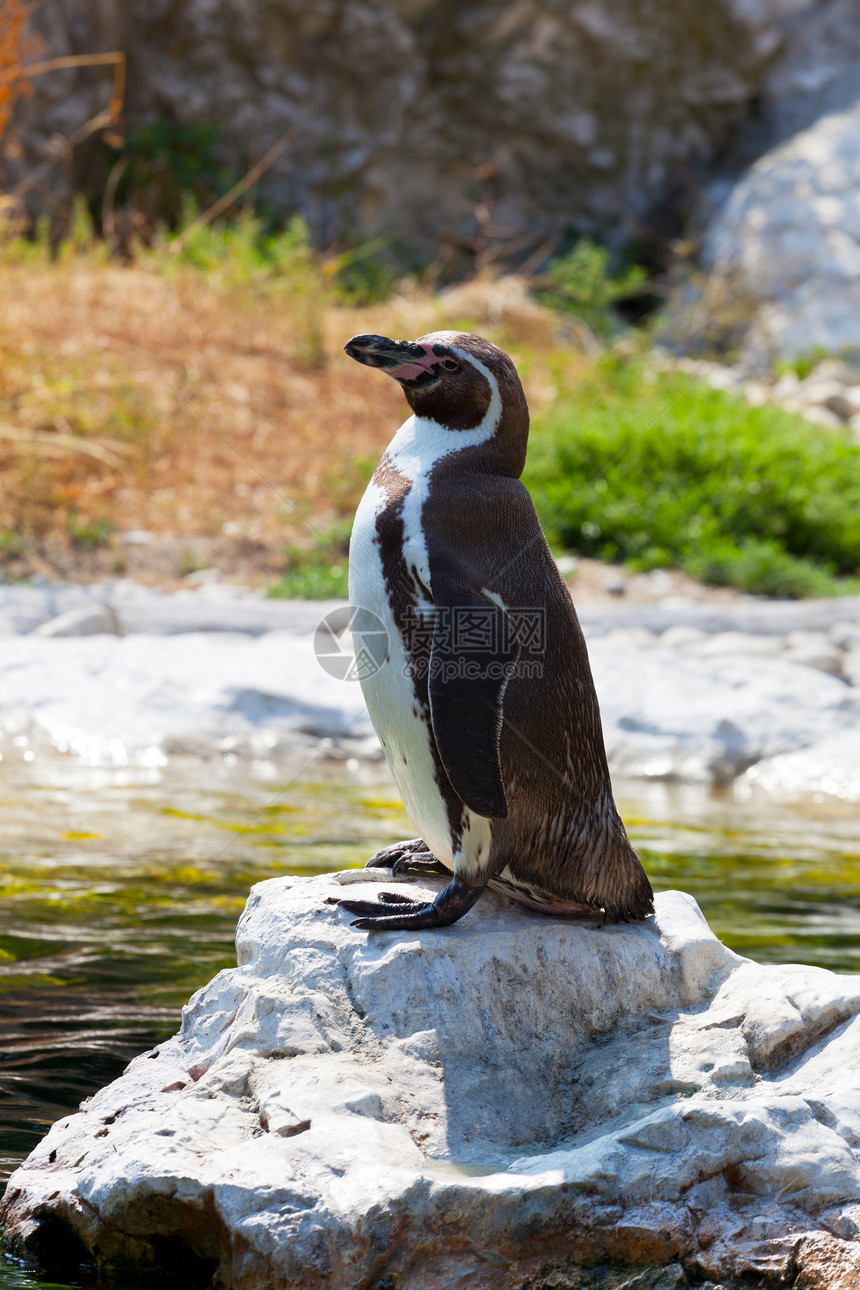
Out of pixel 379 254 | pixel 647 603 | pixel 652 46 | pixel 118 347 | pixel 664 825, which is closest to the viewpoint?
pixel 664 825

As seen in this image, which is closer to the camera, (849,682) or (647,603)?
(849,682)

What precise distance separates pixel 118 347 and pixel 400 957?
1016 cm

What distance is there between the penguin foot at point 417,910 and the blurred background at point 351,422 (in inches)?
35.7

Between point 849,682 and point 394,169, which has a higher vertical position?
point 394,169

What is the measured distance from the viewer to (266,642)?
24.8ft

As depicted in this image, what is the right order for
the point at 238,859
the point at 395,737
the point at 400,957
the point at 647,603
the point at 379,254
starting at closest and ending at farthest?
the point at 400,957 < the point at 395,737 < the point at 238,859 < the point at 647,603 < the point at 379,254

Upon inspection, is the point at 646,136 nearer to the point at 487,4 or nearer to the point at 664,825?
the point at 487,4

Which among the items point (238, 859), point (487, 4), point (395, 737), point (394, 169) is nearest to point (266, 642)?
point (238, 859)

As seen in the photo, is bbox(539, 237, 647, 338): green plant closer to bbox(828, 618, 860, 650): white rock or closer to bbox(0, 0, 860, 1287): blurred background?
bbox(0, 0, 860, 1287): blurred background

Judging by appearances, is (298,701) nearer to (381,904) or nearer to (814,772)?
(814,772)

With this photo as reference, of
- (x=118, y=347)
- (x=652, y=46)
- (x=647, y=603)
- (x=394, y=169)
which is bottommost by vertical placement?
(x=647, y=603)

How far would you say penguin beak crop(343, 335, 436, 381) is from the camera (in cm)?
298

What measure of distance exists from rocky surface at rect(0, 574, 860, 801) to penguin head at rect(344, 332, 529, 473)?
396cm
